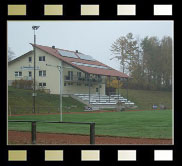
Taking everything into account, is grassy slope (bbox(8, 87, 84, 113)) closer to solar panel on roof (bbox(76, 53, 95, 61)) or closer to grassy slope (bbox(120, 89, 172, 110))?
solar panel on roof (bbox(76, 53, 95, 61))

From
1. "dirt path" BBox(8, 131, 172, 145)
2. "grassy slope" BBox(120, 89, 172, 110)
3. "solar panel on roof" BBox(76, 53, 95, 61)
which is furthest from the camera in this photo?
"grassy slope" BBox(120, 89, 172, 110)

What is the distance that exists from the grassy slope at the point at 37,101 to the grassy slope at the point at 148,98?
22.2ft

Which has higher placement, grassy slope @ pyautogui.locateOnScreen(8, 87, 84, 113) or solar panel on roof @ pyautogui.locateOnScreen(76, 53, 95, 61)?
solar panel on roof @ pyautogui.locateOnScreen(76, 53, 95, 61)

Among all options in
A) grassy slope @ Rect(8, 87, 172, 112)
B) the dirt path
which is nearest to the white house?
grassy slope @ Rect(8, 87, 172, 112)

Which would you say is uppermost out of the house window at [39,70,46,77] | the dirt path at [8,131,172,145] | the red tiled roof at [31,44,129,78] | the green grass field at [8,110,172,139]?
the red tiled roof at [31,44,129,78]

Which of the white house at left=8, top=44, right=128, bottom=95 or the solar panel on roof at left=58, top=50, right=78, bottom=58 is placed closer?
the solar panel on roof at left=58, top=50, right=78, bottom=58

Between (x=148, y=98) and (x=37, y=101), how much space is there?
1270 centimetres

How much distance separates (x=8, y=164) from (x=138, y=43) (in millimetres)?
31422

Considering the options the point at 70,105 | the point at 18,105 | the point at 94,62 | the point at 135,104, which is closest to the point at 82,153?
the point at 18,105

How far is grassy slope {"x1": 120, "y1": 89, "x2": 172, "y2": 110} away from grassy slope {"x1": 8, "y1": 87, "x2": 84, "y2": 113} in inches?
267

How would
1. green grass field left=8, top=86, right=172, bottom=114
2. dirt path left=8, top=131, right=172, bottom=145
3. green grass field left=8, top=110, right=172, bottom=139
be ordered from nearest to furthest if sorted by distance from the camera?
dirt path left=8, top=131, right=172, bottom=145
green grass field left=8, top=110, right=172, bottom=139
green grass field left=8, top=86, right=172, bottom=114

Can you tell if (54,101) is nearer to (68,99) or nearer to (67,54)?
(68,99)

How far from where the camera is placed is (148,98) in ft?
119

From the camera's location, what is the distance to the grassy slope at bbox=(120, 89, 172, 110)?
34.7 m
